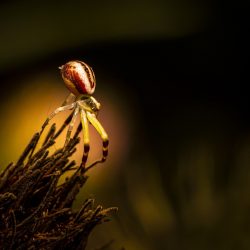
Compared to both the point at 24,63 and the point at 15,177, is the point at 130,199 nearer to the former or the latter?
the point at 24,63

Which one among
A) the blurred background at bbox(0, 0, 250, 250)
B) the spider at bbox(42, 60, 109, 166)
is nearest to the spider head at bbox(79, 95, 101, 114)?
the spider at bbox(42, 60, 109, 166)

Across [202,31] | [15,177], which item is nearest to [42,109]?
[202,31]

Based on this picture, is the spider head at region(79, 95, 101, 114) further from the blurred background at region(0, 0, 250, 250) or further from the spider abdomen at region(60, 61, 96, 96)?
the blurred background at region(0, 0, 250, 250)

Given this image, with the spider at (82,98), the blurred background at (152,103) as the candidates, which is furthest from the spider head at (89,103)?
the blurred background at (152,103)

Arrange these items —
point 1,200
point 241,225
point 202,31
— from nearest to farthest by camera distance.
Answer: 1. point 1,200
2. point 241,225
3. point 202,31

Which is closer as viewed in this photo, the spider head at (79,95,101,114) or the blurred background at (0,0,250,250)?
the spider head at (79,95,101,114)

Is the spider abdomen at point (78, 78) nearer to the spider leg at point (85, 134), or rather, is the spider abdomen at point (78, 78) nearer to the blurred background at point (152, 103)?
the spider leg at point (85, 134)

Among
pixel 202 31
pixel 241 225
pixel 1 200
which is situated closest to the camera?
pixel 1 200
